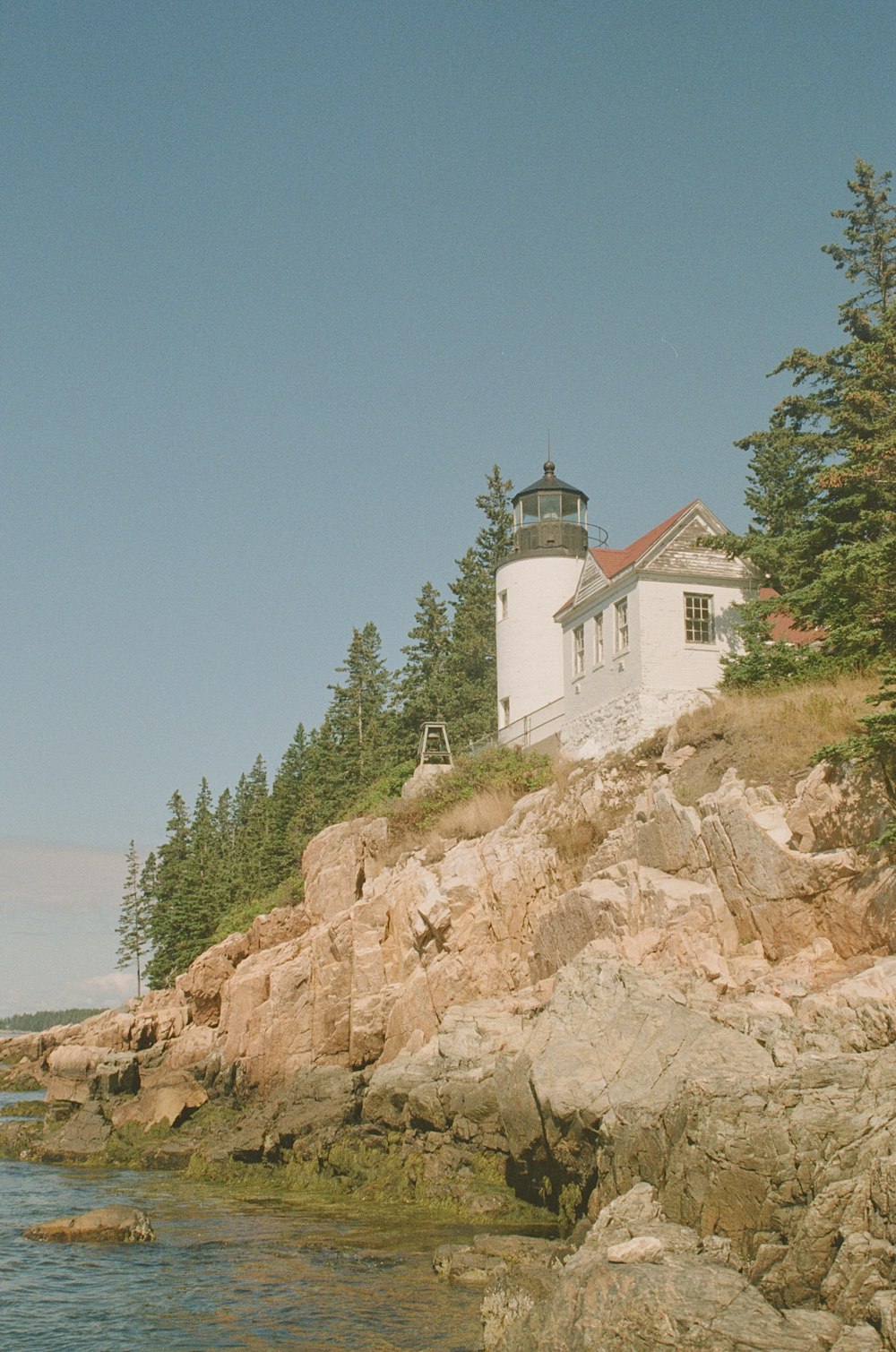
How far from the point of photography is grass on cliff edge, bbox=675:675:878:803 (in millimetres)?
20859

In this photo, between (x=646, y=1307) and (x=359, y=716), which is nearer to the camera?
(x=646, y=1307)

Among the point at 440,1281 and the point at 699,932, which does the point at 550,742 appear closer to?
the point at 699,932

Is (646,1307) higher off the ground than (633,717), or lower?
lower

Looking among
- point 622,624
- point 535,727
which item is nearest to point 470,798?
point 535,727

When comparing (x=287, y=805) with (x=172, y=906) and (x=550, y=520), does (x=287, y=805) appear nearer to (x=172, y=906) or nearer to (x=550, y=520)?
(x=172, y=906)

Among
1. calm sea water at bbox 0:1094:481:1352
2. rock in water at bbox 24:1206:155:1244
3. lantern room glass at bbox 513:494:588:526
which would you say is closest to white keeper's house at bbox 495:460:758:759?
lantern room glass at bbox 513:494:588:526

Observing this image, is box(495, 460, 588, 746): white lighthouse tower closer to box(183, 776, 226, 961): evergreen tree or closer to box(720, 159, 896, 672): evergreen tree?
box(720, 159, 896, 672): evergreen tree

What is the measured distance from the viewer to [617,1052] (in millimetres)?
15227

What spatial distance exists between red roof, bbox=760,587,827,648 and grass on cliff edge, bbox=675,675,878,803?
2598mm

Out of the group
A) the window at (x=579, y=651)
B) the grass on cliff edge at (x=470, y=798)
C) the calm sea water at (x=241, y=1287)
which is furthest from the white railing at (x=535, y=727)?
the calm sea water at (x=241, y=1287)

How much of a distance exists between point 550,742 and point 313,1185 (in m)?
15.8

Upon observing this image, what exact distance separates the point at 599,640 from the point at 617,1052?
57.0ft

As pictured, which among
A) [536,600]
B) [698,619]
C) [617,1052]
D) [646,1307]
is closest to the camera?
[646,1307]

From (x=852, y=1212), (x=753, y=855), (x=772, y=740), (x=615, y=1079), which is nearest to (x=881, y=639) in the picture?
(x=772, y=740)
